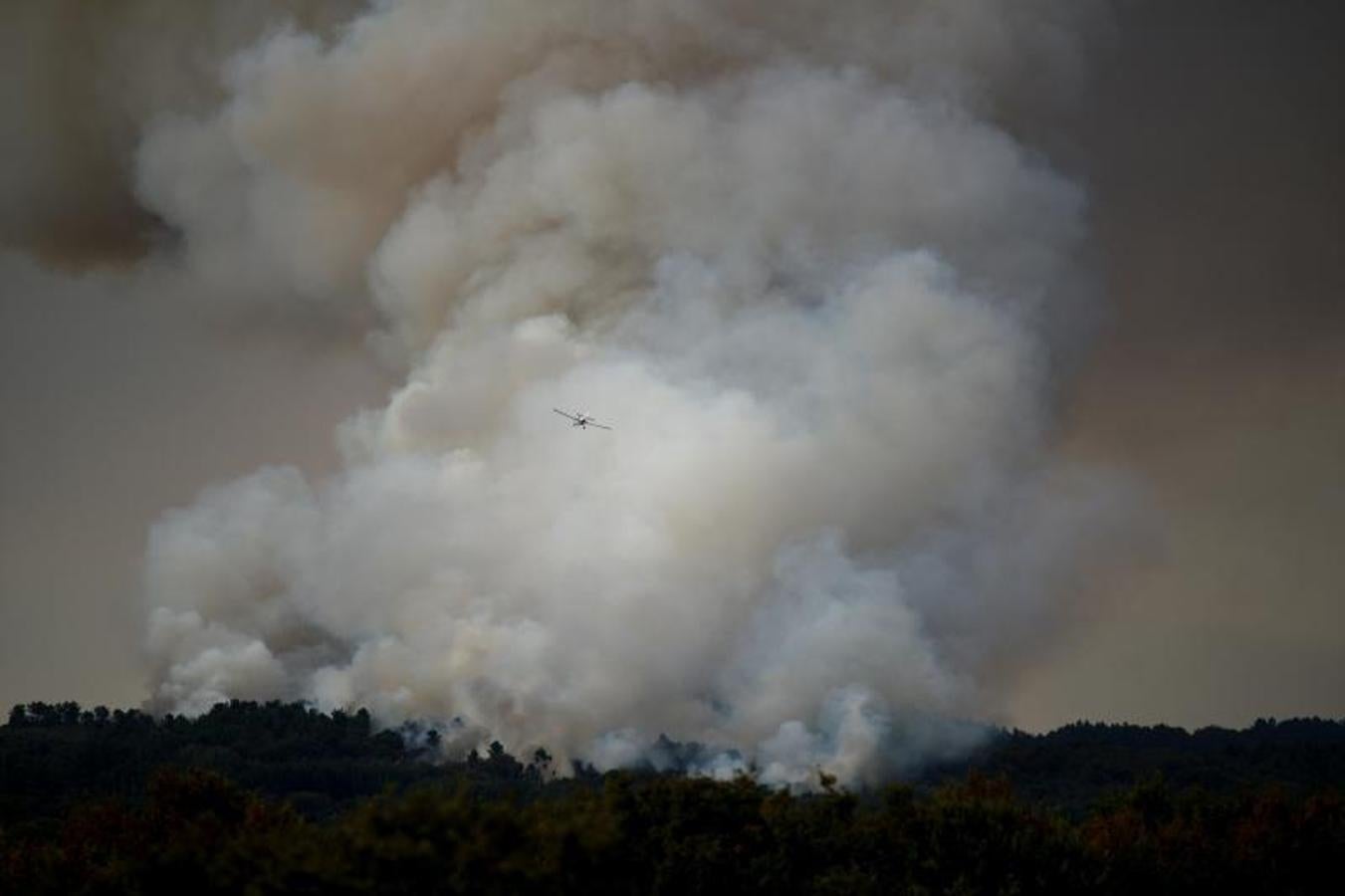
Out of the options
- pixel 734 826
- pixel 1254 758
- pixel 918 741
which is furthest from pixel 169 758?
pixel 734 826

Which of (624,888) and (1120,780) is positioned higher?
(1120,780)

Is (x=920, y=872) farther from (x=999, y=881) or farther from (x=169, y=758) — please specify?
(x=169, y=758)

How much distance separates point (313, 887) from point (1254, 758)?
552ft

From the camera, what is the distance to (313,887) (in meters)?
43.9

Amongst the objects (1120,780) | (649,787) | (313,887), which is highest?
(1120,780)

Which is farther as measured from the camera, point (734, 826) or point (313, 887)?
point (734, 826)

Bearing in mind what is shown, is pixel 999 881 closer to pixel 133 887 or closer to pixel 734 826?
pixel 734 826

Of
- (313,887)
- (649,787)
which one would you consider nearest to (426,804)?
(313,887)

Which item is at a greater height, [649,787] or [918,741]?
[918,741]

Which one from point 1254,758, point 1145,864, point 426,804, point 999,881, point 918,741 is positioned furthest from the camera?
point 1254,758

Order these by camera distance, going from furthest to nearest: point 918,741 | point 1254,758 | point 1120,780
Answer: point 1254,758 < point 1120,780 < point 918,741

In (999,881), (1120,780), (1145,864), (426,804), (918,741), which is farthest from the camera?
(1120,780)

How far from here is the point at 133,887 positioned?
47500 millimetres

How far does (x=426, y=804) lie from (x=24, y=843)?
117ft
